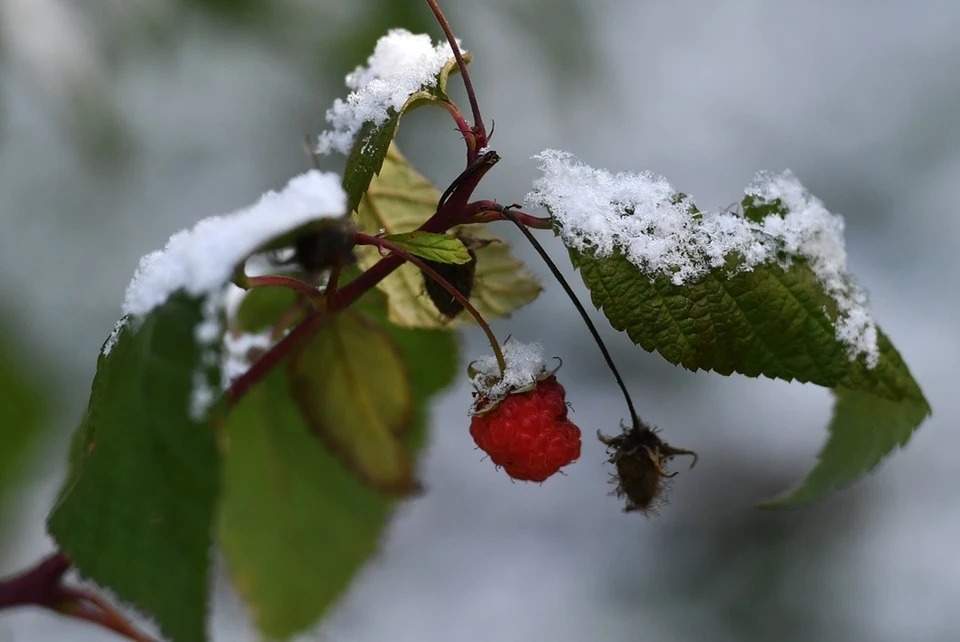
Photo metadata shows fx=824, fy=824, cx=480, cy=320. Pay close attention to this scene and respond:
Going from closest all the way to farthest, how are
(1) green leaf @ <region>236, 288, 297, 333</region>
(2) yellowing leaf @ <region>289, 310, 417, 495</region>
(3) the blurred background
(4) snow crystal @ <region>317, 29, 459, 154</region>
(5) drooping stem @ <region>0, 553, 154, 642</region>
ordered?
(5) drooping stem @ <region>0, 553, 154, 642</region>, (4) snow crystal @ <region>317, 29, 459, 154</region>, (2) yellowing leaf @ <region>289, 310, 417, 495</region>, (1) green leaf @ <region>236, 288, 297, 333</region>, (3) the blurred background

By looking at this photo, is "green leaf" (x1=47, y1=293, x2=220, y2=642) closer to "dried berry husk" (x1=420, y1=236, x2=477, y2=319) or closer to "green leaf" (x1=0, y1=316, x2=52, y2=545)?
"dried berry husk" (x1=420, y1=236, x2=477, y2=319)

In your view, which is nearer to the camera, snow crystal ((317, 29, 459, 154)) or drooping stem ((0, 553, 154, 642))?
drooping stem ((0, 553, 154, 642))

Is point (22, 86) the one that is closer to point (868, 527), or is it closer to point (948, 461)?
point (868, 527)

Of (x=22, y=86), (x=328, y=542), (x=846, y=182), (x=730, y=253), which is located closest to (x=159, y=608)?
(x=730, y=253)

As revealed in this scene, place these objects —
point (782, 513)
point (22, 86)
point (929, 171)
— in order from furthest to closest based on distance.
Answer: point (929, 171), point (782, 513), point (22, 86)

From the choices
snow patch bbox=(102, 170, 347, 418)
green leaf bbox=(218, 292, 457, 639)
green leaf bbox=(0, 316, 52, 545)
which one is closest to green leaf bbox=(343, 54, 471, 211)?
snow patch bbox=(102, 170, 347, 418)

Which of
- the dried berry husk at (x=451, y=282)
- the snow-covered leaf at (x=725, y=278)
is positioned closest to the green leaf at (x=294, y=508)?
the dried berry husk at (x=451, y=282)

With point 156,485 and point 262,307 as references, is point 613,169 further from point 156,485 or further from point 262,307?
point 156,485
